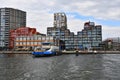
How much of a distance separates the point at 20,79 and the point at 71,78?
394 inches

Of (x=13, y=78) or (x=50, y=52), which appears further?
(x=50, y=52)

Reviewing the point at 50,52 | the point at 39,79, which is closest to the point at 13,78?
the point at 39,79

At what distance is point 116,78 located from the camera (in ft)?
164

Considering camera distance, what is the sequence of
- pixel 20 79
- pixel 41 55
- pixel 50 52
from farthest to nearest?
pixel 50 52 → pixel 41 55 → pixel 20 79

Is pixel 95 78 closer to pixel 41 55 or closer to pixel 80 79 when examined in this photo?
pixel 80 79

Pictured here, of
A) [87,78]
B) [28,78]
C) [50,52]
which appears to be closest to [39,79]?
[28,78]

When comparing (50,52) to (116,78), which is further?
(50,52)

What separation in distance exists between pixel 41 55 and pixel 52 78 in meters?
Answer: 97.3

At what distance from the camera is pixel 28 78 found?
49.4 meters

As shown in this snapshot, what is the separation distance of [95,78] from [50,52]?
108347 millimetres

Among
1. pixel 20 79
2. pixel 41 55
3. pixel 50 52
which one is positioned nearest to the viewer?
pixel 20 79

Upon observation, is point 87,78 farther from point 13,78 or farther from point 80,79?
point 13,78

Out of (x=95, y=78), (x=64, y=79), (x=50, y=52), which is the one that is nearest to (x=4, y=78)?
(x=64, y=79)

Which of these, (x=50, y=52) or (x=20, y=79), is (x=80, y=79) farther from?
(x=50, y=52)
